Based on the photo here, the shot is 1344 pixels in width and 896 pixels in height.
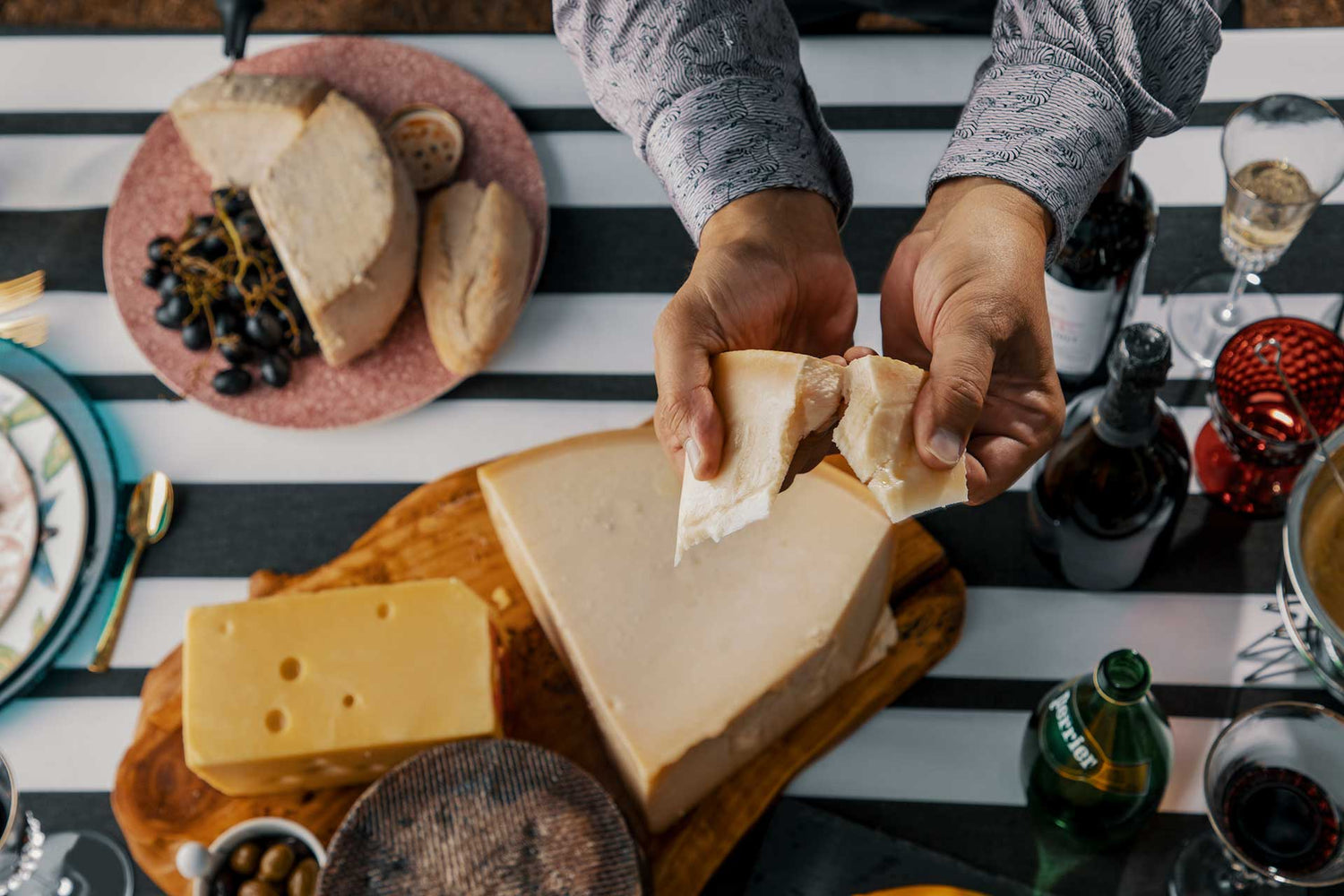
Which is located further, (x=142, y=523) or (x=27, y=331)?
(x=27, y=331)

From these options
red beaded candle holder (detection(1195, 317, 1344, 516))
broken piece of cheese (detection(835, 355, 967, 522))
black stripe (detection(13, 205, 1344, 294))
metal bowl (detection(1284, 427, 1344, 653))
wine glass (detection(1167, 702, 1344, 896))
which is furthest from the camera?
black stripe (detection(13, 205, 1344, 294))

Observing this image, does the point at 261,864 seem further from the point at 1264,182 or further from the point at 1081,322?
the point at 1264,182

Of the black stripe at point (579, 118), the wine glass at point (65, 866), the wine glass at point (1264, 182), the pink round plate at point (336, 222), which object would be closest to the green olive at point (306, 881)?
the wine glass at point (65, 866)

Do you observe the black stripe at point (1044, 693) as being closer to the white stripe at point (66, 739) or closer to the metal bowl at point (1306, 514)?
the metal bowl at point (1306, 514)

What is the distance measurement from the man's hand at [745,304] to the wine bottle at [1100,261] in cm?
21

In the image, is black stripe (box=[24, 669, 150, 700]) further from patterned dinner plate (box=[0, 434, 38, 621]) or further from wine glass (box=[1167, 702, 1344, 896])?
wine glass (box=[1167, 702, 1344, 896])

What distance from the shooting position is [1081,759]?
0.98 meters

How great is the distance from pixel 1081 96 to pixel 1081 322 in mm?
243

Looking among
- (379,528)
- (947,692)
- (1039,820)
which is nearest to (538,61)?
(379,528)

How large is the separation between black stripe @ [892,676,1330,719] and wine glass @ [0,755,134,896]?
84 cm

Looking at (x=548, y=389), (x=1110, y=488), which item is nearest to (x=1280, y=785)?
(x=1110, y=488)

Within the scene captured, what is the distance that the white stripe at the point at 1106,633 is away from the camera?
1125 millimetres

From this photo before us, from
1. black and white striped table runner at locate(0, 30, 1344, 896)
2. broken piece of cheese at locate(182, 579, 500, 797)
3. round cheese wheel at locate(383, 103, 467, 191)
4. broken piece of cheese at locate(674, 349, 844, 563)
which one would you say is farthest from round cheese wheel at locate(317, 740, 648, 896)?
round cheese wheel at locate(383, 103, 467, 191)

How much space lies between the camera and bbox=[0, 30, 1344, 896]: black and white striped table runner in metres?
1.12
